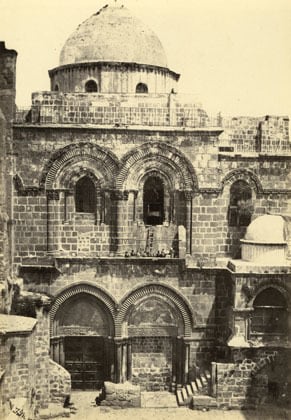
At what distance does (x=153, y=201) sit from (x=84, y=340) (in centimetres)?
534

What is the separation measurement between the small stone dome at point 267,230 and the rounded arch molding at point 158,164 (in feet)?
7.72

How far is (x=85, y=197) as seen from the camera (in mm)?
17734

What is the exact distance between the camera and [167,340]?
696 inches

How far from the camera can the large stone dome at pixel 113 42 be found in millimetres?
19719

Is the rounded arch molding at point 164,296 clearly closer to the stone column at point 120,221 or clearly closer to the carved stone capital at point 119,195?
the stone column at point 120,221

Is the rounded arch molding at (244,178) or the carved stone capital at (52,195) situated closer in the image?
the carved stone capital at (52,195)

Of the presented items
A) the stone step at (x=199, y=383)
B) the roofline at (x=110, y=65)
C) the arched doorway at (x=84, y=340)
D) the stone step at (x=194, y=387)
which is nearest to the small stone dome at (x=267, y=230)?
the stone step at (x=199, y=383)

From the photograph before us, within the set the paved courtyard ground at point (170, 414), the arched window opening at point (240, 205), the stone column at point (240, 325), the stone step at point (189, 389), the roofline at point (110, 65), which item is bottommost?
the paved courtyard ground at point (170, 414)

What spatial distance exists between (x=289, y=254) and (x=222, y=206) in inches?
122

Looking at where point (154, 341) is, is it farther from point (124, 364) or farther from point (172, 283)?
point (172, 283)

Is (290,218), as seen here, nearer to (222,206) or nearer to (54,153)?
(222,206)

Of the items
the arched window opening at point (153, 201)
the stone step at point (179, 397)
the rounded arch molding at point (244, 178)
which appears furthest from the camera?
the rounded arch molding at point (244, 178)

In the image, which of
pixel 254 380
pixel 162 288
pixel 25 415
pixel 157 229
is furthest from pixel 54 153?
pixel 254 380

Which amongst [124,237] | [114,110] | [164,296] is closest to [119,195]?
[124,237]
